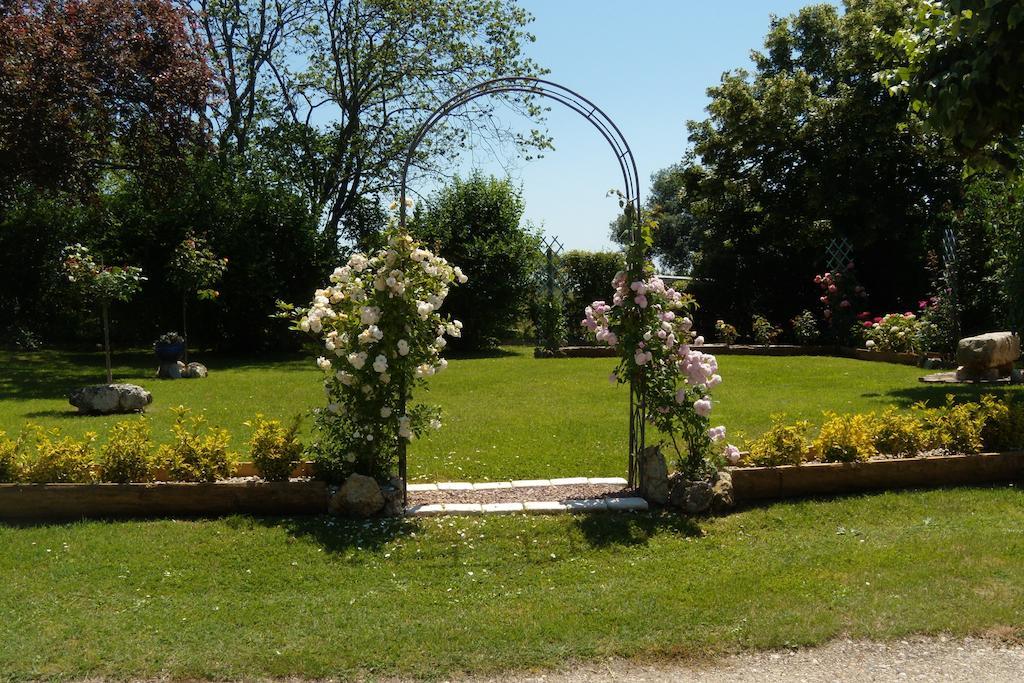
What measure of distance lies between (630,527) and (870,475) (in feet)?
6.86

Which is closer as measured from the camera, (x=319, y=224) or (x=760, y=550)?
(x=760, y=550)

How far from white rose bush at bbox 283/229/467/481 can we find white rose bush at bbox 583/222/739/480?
125 centimetres

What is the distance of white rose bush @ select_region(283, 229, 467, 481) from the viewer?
6227 mm

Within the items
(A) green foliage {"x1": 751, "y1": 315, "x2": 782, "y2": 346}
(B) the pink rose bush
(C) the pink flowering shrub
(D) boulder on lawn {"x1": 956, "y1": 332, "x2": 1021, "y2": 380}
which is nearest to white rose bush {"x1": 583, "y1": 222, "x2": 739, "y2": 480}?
(B) the pink rose bush

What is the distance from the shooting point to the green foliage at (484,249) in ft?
68.6

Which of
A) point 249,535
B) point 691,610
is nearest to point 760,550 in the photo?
point 691,610

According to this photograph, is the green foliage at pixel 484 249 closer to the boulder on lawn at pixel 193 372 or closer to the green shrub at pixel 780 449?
the boulder on lawn at pixel 193 372

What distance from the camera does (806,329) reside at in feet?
62.0

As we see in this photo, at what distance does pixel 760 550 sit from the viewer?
5.51m

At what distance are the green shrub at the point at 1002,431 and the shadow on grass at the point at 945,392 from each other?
3370 mm

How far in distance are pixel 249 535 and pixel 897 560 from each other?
4008mm

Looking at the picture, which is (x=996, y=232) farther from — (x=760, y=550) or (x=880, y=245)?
(x=760, y=550)

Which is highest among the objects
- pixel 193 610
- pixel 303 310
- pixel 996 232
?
pixel 996 232

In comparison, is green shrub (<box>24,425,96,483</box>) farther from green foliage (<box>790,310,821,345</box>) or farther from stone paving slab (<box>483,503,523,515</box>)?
green foliage (<box>790,310,821,345</box>)
